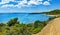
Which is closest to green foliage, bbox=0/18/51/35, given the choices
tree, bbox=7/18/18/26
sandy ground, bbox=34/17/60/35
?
tree, bbox=7/18/18/26

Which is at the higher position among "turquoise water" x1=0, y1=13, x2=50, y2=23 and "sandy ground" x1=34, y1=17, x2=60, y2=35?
"turquoise water" x1=0, y1=13, x2=50, y2=23

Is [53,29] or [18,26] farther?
[18,26]

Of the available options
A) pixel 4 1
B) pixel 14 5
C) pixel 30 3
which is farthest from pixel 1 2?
pixel 30 3

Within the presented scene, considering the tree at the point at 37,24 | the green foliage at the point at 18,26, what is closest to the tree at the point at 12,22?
the green foliage at the point at 18,26

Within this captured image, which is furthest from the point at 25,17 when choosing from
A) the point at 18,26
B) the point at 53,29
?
the point at 53,29

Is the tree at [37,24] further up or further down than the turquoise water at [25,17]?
further down

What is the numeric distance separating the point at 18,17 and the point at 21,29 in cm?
29

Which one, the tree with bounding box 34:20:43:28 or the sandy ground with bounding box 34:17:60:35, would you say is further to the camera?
the tree with bounding box 34:20:43:28

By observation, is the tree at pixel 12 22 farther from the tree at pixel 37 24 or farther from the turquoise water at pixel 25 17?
the tree at pixel 37 24

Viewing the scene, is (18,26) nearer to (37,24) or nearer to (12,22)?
(12,22)

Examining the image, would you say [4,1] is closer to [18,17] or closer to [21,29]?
[18,17]

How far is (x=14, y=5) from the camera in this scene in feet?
11.3

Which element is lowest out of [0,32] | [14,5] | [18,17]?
[0,32]

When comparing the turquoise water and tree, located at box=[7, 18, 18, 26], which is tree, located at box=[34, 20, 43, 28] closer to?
the turquoise water
